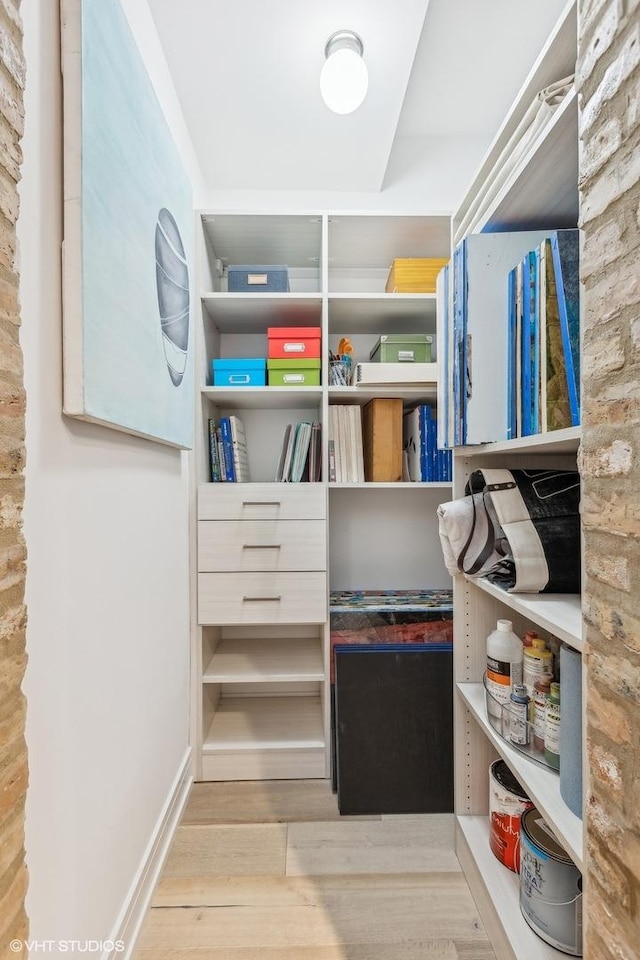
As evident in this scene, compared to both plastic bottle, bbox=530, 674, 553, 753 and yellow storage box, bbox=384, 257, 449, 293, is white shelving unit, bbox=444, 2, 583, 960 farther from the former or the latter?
yellow storage box, bbox=384, 257, 449, 293

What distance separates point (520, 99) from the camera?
1055 millimetres

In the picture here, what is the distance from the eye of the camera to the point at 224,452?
196 cm

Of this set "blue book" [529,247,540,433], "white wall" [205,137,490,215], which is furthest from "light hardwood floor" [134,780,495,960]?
"white wall" [205,137,490,215]

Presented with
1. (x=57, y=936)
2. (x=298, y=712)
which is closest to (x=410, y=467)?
(x=298, y=712)

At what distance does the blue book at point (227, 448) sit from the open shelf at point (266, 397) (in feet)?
0.37

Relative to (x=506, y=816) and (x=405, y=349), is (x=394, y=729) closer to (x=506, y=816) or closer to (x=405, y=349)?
(x=506, y=816)

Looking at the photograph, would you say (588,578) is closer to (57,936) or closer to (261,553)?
(57,936)

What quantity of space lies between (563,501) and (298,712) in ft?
4.82

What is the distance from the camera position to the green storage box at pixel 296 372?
1890mm

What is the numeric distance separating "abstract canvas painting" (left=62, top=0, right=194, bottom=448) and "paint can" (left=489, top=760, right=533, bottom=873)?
4.24ft

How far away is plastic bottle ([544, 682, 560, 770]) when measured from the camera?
1027 mm

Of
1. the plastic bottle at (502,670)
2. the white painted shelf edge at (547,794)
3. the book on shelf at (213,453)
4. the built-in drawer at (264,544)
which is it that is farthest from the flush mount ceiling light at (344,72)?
the white painted shelf edge at (547,794)

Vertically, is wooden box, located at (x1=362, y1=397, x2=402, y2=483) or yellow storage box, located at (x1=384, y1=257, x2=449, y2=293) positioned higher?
yellow storage box, located at (x1=384, y1=257, x2=449, y2=293)

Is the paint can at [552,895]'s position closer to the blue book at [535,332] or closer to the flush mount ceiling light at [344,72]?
the blue book at [535,332]
